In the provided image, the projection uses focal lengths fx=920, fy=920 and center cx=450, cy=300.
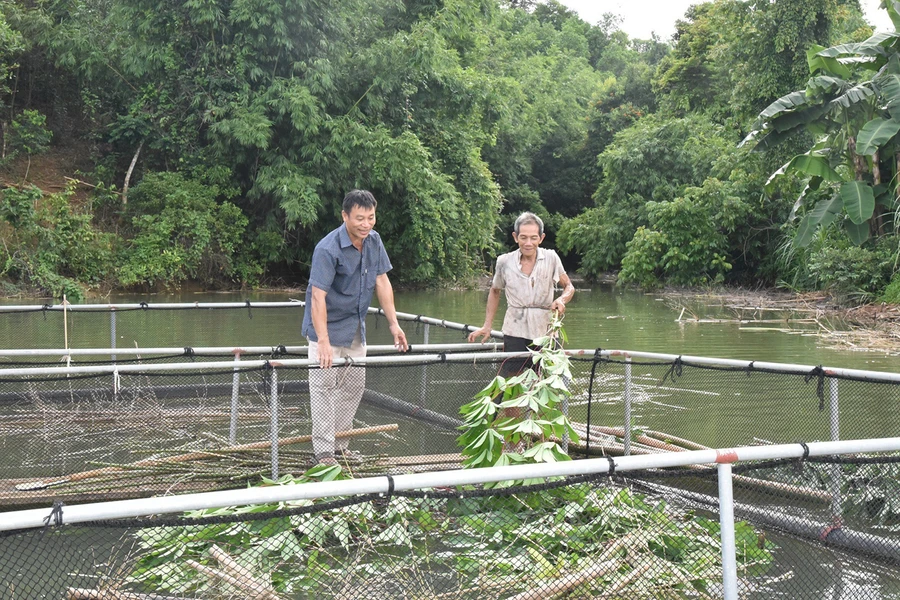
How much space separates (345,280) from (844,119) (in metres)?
13.3

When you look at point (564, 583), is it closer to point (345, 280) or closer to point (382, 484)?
point (382, 484)

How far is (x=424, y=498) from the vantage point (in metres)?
3.00

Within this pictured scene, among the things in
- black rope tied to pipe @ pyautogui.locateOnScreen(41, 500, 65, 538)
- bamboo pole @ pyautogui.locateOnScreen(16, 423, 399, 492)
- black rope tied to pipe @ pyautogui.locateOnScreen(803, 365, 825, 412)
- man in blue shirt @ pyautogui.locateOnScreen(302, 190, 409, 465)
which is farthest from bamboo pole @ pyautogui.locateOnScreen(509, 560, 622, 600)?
bamboo pole @ pyautogui.locateOnScreen(16, 423, 399, 492)

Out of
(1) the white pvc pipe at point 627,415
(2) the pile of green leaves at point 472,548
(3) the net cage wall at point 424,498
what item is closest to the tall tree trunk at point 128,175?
(3) the net cage wall at point 424,498

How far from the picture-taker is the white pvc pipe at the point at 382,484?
2484 mm

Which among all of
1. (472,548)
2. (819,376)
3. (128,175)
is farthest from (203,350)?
(128,175)

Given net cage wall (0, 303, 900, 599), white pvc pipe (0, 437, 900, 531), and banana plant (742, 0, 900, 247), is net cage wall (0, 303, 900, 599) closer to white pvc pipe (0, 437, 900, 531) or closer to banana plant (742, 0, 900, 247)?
white pvc pipe (0, 437, 900, 531)

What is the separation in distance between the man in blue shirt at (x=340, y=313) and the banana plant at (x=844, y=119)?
11.1 m

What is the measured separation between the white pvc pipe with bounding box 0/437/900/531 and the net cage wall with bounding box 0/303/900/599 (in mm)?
77

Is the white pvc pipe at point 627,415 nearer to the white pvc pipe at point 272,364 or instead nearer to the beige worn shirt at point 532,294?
the beige worn shirt at point 532,294

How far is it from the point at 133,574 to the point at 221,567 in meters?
0.45

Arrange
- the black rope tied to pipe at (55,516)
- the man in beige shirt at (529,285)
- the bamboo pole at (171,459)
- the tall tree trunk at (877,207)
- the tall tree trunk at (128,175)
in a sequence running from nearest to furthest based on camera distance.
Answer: the black rope tied to pipe at (55,516), the bamboo pole at (171,459), the man in beige shirt at (529,285), the tall tree trunk at (877,207), the tall tree trunk at (128,175)

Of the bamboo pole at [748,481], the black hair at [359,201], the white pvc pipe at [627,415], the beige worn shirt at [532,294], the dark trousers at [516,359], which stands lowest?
the bamboo pole at [748,481]

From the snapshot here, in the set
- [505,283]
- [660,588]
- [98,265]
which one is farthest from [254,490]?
[98,265]
